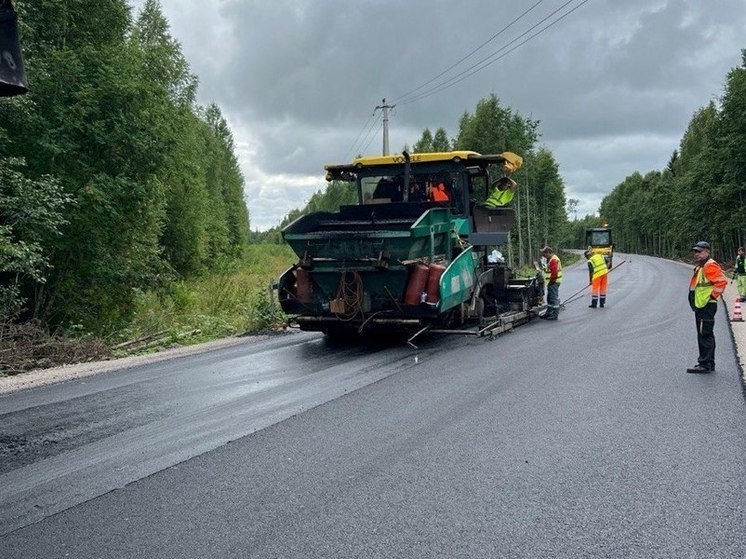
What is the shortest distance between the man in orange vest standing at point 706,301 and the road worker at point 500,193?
12.5 feet

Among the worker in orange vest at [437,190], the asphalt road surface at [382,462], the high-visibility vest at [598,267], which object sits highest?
the worker in orange vest at [437,190]

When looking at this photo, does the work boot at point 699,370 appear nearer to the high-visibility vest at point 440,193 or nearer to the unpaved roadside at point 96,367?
the high-visibility vest at point 440,193

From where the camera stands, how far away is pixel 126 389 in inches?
265

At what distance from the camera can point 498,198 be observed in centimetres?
1075

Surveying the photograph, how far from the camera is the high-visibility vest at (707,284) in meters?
7.11

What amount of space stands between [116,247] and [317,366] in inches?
320

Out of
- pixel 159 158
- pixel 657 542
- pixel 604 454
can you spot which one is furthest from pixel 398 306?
pixel 159 158

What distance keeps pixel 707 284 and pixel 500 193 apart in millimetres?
4213

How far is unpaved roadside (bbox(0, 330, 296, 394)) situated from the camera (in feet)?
24.2

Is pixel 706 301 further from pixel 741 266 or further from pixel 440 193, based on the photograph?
pixel 741 266

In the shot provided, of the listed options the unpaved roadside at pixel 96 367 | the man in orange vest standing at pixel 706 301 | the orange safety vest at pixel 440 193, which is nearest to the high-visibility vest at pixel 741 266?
the orange safety vest at pixel 440 193

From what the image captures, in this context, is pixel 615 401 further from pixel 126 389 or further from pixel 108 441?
pixel 126 389

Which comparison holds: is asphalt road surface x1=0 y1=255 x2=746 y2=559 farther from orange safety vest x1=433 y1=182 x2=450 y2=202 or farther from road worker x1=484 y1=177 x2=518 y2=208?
road worker x1=484 y1=177 x2=518 y2=208

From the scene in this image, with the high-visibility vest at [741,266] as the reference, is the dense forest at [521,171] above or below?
above
